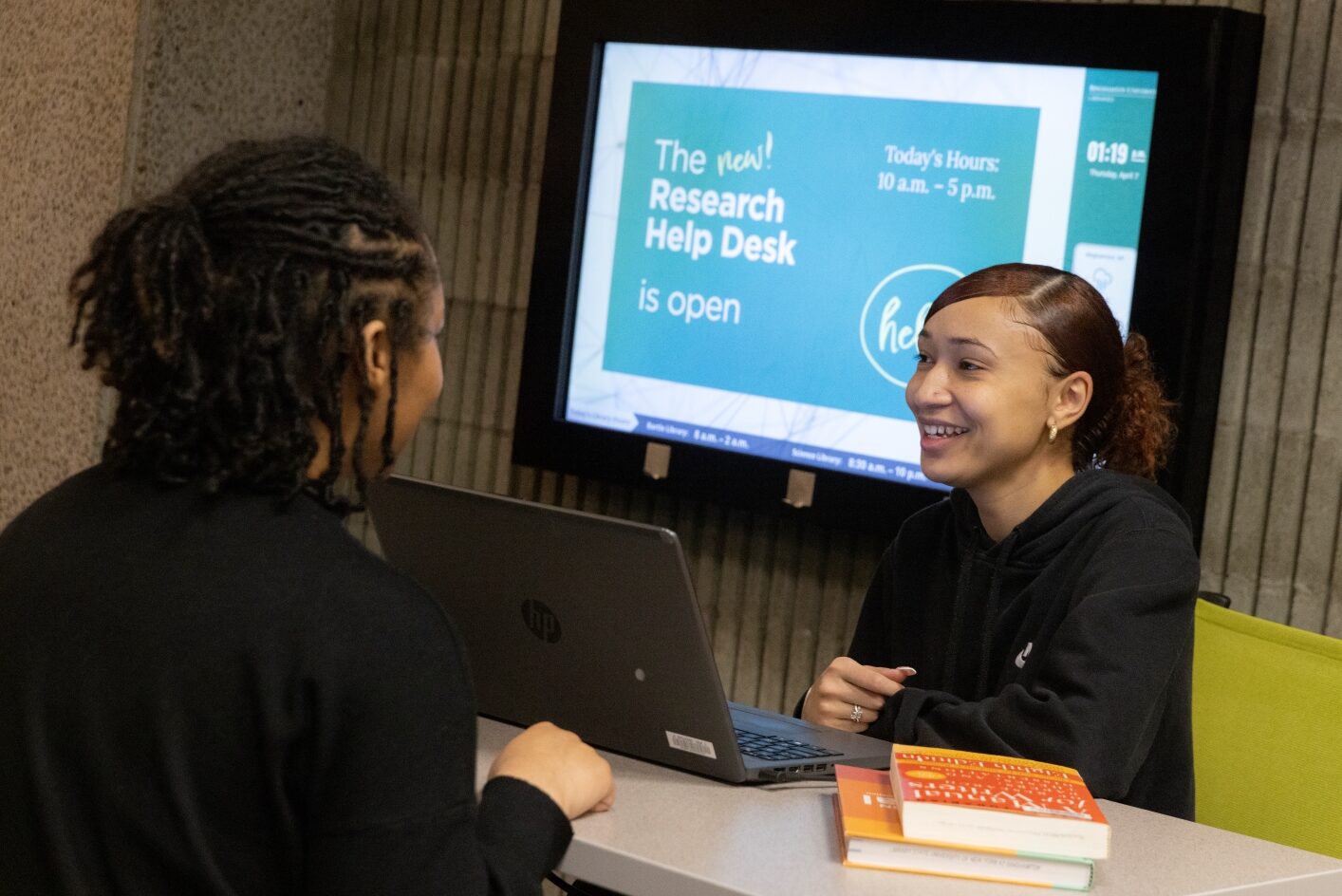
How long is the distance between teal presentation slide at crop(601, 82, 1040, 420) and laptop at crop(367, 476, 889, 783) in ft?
4.54

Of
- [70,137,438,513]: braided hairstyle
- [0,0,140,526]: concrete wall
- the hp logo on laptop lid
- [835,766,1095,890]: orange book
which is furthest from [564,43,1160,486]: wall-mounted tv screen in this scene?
[70,137,438,513]: braided hairstyle

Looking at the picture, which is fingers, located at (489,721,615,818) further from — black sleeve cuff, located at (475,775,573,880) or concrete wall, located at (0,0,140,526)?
concrete wall, located at (0,0,140,526)

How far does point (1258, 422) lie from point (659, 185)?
130 cm

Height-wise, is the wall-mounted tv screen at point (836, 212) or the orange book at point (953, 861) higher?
the wall-mounted tv screen at point (836, 212)

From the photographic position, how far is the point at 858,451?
304cm

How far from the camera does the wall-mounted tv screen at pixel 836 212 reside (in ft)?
8.70

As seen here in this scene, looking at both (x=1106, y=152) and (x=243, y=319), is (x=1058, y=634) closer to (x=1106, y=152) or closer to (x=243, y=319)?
(x=243, y=319)

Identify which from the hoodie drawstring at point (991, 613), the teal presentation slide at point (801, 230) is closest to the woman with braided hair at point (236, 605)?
the hoodie drawstring at point (991, 613)

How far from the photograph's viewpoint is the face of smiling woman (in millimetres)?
2023

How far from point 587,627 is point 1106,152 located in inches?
63.5

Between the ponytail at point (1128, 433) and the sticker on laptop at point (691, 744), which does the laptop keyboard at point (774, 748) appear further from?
the ponytail at point (1128, 433)

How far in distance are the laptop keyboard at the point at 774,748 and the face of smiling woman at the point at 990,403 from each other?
46 centimetres

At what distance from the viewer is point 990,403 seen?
2016 millimetres

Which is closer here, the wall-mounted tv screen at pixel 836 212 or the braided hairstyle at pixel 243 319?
the braided hairstyle at pixel 243 319
